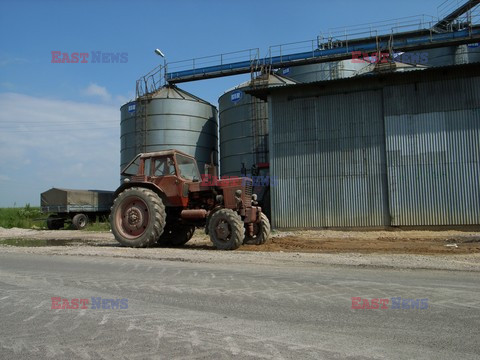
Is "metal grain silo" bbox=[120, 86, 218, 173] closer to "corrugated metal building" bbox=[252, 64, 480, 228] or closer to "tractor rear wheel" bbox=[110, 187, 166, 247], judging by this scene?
"corrugated metal building" bbox=[252, 64, 480, 228]

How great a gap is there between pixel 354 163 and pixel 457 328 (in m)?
14.7

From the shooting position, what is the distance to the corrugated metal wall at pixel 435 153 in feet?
55.5

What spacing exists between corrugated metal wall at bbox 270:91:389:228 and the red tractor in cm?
652

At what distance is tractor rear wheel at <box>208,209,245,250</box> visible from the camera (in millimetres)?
11312

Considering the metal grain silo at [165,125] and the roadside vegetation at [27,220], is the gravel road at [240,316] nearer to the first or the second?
the metal grain silo at [165,125]

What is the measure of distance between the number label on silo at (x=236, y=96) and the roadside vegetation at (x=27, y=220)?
437 inches

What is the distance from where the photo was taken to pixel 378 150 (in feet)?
59.6

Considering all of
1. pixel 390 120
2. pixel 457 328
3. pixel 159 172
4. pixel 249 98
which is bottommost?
pixel 457 328

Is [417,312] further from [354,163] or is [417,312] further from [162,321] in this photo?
[354,163]

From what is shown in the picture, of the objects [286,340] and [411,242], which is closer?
[286,340]

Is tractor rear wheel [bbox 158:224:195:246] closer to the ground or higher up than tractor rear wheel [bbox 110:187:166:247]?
closer to the ground

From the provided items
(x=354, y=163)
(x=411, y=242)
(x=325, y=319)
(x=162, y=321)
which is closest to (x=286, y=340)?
(x=325, y=319)

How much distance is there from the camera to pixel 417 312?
4.86 m

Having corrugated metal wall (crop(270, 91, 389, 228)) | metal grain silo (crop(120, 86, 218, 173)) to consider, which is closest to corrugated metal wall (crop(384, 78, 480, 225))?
corrugated metal wall (crop(270, 91, 389, 228))
